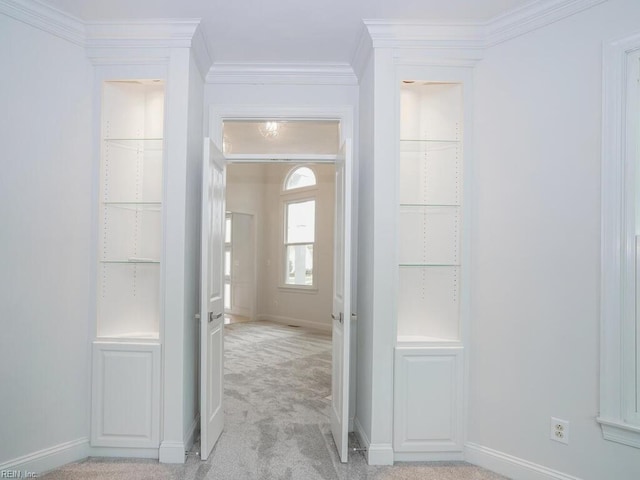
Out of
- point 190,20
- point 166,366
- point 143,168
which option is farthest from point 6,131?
point 166,366

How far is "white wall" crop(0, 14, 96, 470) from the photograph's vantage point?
2242 millimetres

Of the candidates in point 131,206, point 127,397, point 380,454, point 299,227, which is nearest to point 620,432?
point 380,454

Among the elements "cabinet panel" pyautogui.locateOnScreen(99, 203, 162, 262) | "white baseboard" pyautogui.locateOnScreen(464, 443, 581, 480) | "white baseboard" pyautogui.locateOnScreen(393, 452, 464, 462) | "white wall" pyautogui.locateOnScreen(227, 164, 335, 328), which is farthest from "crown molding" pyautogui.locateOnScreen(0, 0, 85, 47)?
"white wall" pyautogui.locateOnScreen(227, 164, 335, 328)

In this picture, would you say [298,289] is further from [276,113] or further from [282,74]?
[282,74]

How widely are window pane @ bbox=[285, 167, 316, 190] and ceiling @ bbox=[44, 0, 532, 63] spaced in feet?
15.0

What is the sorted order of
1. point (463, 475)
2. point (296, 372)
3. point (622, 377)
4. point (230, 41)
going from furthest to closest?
point (296, 372)
point (230, 41)
point (463, 475)
point (622, 377)

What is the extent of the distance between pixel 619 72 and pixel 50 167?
339 cm

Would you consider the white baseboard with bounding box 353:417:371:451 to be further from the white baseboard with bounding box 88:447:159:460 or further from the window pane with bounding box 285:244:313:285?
the window pane with bounding box 285:244:313:285

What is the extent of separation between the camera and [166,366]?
249cm

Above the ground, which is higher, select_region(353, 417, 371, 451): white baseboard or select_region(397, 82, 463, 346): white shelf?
select_region(397, 82, 463, 346): white shelf

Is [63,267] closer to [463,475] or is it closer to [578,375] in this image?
[463,475]

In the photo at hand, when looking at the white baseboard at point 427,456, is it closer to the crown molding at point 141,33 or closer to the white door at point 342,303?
the white door at point 342,303

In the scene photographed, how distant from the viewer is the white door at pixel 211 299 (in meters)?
2.40

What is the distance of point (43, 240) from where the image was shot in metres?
2.36
